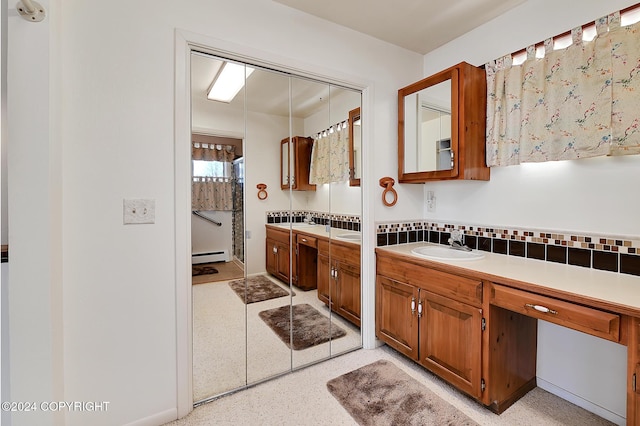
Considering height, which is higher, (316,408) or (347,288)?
(347,288)

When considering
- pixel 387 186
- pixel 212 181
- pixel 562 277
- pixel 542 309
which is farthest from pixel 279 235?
pixel 562 277

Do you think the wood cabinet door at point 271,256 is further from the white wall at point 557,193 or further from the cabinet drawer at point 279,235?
the white wall at point 557,193

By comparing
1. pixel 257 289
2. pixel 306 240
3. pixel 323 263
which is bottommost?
pixel 257 289

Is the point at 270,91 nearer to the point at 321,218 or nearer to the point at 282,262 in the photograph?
the point at 321,218

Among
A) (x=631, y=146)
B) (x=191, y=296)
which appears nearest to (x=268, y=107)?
(x=191, y=296)

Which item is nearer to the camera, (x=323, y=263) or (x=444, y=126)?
(x=444, y=126)

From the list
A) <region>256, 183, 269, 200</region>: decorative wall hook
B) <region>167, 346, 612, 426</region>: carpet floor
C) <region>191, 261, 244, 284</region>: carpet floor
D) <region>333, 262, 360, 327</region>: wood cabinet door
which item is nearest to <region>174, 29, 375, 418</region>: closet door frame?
<region>191, 261, 244, 284</region>: carpet floor

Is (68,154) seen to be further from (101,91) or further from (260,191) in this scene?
(260,191)

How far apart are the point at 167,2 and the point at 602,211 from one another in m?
2.74

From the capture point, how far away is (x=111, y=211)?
149cm

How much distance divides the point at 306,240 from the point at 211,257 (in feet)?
2.41

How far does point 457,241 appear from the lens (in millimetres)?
2309

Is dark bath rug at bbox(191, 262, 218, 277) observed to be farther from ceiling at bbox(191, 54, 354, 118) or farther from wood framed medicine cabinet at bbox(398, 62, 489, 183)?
wood framed medicine cabinet at bbox(398, 62, 489, 183)

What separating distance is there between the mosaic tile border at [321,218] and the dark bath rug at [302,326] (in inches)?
26.4
